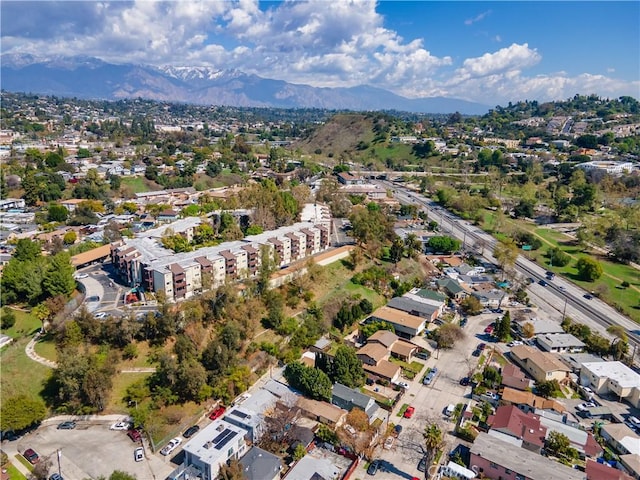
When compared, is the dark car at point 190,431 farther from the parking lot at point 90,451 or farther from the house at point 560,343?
the house at point 560,343

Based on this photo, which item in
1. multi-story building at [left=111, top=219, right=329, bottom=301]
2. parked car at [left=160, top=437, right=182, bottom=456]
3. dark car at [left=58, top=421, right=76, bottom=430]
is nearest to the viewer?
parked car at [left=160, top=437, right=182, bottom=456]

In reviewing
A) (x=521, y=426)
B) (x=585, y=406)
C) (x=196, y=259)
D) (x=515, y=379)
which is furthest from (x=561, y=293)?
(x=196, y=259)

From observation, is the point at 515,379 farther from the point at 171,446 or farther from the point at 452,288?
the point at 171,446

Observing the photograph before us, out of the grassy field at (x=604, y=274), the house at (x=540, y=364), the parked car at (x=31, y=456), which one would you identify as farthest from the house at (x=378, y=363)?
the grassy field at (x=604, y=274)

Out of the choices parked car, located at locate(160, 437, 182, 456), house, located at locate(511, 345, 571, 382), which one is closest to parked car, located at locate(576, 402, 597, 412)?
house, located at locate(511, 345, 571, 382)

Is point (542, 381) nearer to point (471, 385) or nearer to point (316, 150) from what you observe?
point (471, 385)

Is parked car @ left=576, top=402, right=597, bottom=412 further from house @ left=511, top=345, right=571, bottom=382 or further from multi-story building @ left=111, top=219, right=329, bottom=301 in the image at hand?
→ multi-story building @ left=111, top=219, right=329, bottom=301

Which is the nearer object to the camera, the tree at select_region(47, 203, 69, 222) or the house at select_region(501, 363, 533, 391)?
the house at select_region(501, 363, 533, 391)
